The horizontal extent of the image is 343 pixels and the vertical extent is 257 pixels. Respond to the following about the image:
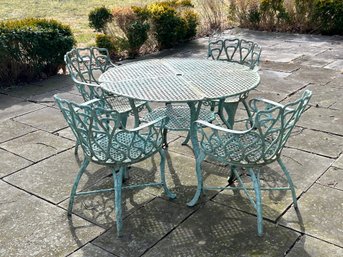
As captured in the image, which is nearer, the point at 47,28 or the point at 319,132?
the point at 319,132

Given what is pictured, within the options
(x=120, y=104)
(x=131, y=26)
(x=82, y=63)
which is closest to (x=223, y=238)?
(x=120, y=104)

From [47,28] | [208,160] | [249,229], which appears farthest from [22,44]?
[249,229]

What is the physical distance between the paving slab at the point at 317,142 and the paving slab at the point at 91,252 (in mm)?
2215

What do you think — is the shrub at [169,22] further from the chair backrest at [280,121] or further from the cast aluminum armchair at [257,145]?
the chair backrest at [280,121]

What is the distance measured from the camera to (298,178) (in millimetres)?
3512

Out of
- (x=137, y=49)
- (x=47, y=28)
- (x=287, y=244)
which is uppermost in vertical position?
(x=47, y=28)

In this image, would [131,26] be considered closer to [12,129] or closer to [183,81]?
[12,129]

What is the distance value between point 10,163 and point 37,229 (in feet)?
3.88

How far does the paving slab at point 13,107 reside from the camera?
5.17 m

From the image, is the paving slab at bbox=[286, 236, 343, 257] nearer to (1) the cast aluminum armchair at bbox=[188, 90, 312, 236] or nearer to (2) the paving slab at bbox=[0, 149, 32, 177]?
(1) the cast aluminum armchair at bbox=[188, 90, 312, 236]

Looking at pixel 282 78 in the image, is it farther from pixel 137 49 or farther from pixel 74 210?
pixel 74 210

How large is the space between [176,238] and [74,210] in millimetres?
838

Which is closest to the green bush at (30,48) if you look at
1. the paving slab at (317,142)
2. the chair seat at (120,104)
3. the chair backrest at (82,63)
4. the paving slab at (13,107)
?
the paving slab at (13,107)

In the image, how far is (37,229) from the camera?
2.95 m
